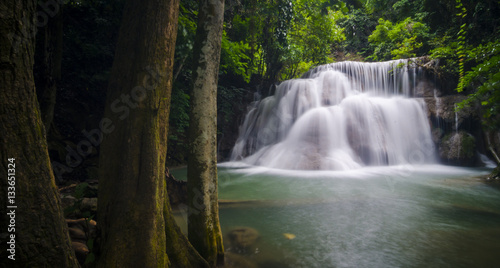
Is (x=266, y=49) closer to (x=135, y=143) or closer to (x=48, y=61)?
(x=48, y=61)

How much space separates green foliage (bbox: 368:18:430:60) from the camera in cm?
1441

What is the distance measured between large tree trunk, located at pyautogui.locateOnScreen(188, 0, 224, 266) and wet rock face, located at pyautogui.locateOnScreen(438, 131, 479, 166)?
12.1m

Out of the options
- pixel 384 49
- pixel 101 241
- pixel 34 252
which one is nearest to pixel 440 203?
pixel 101 241

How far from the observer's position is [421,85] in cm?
1279

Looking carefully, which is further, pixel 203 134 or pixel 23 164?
pixel 203 134

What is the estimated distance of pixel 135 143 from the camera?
186 centimetres

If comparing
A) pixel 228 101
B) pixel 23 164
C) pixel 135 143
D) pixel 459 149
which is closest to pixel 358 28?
pixel 459 149

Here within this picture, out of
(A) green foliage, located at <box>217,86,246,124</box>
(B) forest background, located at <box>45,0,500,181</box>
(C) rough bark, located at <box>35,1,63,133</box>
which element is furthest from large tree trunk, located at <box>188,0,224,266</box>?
(A) green foliage, located at <box>217,86,246,124</box>

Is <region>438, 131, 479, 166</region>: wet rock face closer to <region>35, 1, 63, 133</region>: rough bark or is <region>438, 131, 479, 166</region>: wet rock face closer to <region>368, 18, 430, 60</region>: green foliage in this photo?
<region>368, 18, 430, 60</region>: green foliage

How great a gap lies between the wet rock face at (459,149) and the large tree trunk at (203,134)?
39.7ft

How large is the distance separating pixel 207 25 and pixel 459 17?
15474mm

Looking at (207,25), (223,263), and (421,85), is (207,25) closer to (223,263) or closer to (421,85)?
(223,263)

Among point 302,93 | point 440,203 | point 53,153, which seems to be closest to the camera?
point 440,203

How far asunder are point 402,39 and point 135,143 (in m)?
17.8
